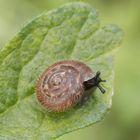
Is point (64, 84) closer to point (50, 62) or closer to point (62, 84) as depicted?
point (62, 84)

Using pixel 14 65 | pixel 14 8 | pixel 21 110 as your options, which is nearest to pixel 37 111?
pixel 21 110

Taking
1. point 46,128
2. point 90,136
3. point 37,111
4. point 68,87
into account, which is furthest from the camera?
point 90,136

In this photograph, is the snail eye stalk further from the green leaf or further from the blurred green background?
the blurred green background

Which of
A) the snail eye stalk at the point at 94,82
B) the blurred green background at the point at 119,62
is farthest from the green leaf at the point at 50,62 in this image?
the blurred green background at the point at 119,62

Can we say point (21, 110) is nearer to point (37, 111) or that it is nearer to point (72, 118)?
point (37, 111)

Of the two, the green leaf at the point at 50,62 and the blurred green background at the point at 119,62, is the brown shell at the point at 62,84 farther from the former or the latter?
the blurred green background at the point at 119,62

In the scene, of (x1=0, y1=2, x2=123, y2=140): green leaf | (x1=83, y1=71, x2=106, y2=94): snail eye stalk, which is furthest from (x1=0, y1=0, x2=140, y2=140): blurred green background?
(x1=0, y1=2, x2=123, y2=140): green leaf
